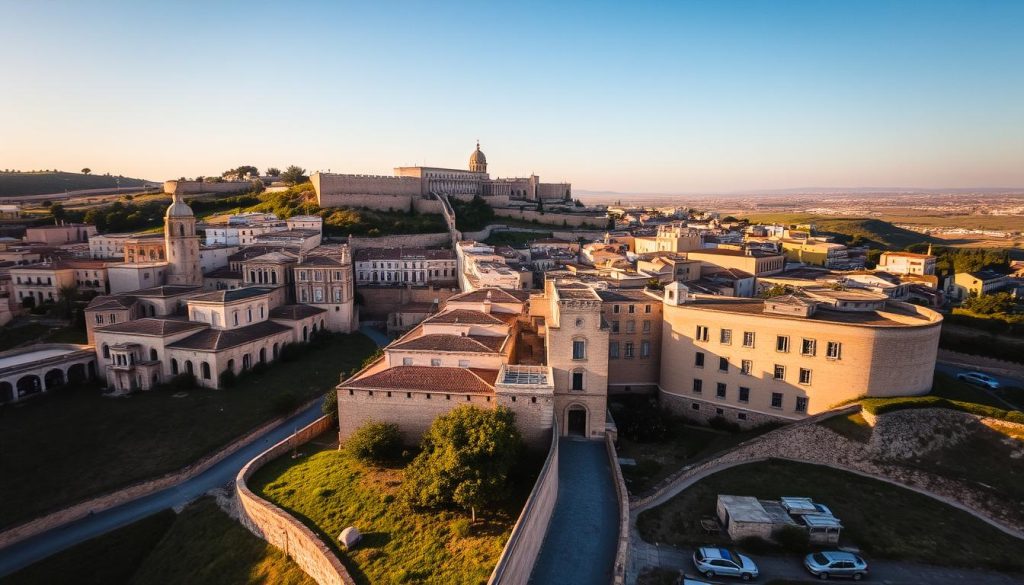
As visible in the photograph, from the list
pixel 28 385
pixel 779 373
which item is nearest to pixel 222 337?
pixel 28 385

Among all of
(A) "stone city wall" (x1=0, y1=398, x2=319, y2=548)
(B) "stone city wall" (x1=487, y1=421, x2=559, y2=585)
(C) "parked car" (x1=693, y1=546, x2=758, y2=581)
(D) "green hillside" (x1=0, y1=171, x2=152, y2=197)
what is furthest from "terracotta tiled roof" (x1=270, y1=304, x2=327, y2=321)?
(D) "green hillside" (x1=0, y1=171, x2=152, y2=197)

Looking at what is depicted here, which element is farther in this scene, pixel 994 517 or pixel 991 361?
pixel 991 361

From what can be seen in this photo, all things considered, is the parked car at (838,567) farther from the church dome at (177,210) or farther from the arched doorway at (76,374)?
the church dome at (177,210)

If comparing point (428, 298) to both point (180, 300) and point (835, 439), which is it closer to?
point (180, 300)

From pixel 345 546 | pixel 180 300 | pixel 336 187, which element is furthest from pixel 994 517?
pixel 336 187

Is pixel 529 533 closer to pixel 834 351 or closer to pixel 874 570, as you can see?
pixel 874 570

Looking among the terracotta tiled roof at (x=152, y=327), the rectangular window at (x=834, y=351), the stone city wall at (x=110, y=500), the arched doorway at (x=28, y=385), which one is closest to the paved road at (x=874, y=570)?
the rectangular window at (x=834, y=351)
